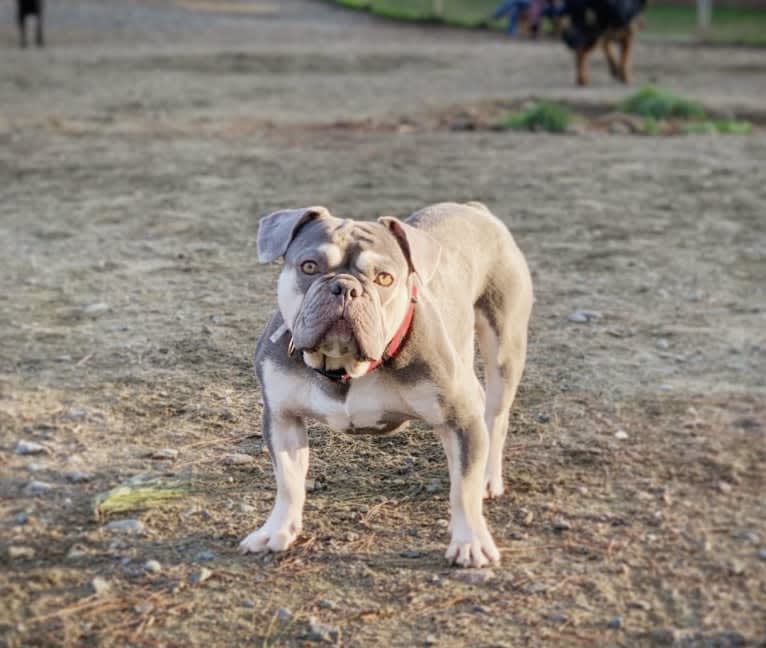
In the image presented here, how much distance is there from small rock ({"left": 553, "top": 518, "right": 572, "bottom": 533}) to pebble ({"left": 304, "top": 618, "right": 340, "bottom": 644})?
105 cm

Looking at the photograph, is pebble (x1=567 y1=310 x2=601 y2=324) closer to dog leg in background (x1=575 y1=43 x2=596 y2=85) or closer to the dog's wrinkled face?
the dog's wrinkled face

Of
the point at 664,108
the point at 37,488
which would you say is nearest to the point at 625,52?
the point at 664,108

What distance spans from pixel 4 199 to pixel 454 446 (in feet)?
22.9

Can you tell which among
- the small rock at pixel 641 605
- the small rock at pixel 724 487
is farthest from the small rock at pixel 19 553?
the small rock at pixel 724 487

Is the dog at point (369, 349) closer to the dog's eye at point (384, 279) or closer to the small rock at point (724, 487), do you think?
the dog's eye at point (384, 279)

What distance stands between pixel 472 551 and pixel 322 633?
2.17 feet

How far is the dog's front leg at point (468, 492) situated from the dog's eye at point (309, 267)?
68cm

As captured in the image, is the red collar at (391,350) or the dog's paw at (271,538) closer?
the red collar at (391,350)

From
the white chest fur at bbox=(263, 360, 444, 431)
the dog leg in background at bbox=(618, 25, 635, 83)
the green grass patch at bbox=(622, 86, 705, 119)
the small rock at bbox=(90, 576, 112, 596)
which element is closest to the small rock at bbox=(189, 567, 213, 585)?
the small rock at bbox=(90, 576, 112, 596)

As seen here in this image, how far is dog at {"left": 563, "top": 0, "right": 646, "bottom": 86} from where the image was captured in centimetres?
1706

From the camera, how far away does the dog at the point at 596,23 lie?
17.1 meters

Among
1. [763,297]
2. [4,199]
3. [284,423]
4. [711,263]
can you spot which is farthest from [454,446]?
[4,199]

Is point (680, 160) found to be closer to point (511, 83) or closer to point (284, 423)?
point (511, 83)

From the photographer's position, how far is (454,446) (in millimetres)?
4500
